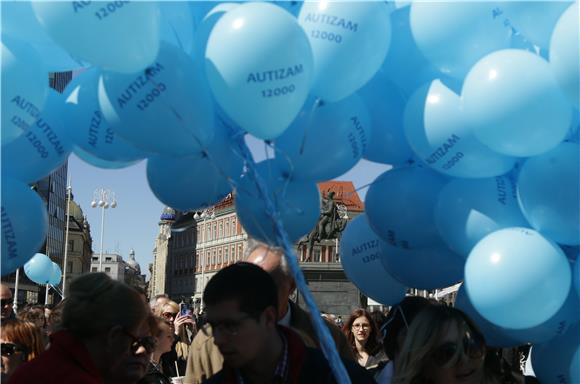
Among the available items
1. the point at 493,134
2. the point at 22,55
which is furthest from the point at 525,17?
the point at 22,55

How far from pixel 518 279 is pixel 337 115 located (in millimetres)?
1102

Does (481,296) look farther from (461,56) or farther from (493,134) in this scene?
(461,56)

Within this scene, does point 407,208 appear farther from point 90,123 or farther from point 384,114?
point 90,123

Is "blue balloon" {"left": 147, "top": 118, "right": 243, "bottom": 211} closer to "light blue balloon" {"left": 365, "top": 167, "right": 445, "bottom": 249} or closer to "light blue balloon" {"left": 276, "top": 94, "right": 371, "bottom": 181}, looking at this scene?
"light blue balloon" {"left": 276, "top": 94, "right": 371, "bottom": 181}

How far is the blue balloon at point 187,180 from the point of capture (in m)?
4.00

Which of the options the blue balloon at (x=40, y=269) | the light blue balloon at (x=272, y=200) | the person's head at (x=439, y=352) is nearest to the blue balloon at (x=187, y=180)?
the light blue balloon at (x=272, y=200)

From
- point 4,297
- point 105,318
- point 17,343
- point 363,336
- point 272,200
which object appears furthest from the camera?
point 363,336

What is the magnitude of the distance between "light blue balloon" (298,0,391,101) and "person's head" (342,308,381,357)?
3717 mm

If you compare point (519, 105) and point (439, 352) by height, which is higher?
point (519, 105)

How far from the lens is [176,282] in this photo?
96000mm

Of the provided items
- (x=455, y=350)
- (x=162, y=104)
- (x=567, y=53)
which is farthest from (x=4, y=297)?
(x=567, y=53)

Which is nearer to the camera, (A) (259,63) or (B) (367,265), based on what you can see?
(A) (259,63)

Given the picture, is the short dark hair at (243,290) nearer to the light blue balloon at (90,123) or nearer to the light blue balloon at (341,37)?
the light blue balloon at (341,37)

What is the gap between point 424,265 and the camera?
4.36m
